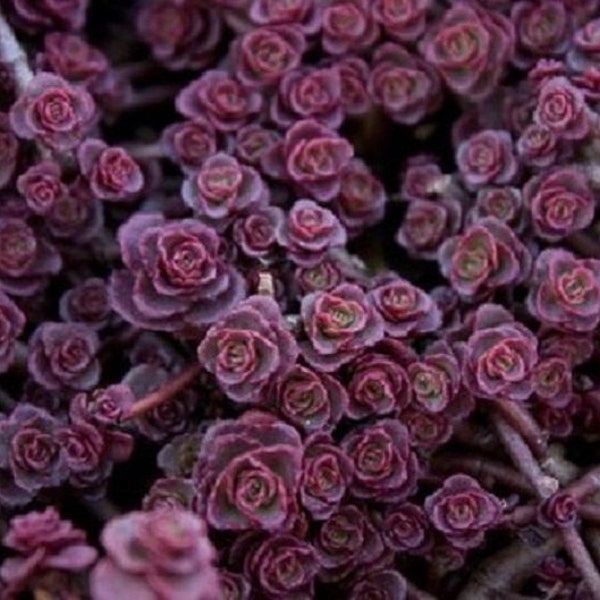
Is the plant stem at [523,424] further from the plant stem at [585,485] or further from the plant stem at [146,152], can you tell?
the plant stem at [146,152]

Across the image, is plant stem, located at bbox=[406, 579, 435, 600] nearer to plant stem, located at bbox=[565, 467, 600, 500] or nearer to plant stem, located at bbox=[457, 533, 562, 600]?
plant stem, located at bbox=[457, 533, 562, 600]

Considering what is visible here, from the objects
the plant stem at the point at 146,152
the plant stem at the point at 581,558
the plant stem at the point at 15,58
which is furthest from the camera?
the plant stem at the point at 146,152

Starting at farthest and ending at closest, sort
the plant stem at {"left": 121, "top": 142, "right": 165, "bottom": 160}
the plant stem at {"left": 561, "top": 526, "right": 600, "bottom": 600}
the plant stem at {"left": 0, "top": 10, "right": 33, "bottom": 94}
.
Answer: the plant stem at {"left": 121, "top": 142, "right": 165, "bottom": 160}
the plant stem at {"left": 0, "top": 10, "right": 33, "bottom": 94}
the plant stem at {"left": 561, "top": 526, "right": 600, "bottom": 600}

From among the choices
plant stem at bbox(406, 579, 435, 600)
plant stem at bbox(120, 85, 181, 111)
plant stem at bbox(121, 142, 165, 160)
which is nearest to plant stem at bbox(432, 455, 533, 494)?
plant stem at bbox(406, 579, 435, 600)

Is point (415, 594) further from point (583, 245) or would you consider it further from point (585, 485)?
point (583, 245)

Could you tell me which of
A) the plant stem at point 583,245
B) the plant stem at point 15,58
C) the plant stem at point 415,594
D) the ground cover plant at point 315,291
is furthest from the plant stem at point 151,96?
the plant stem at point 415,594

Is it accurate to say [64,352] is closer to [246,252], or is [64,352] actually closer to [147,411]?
[147,411]

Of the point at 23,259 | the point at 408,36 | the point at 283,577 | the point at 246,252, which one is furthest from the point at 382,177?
the point at 283,577
